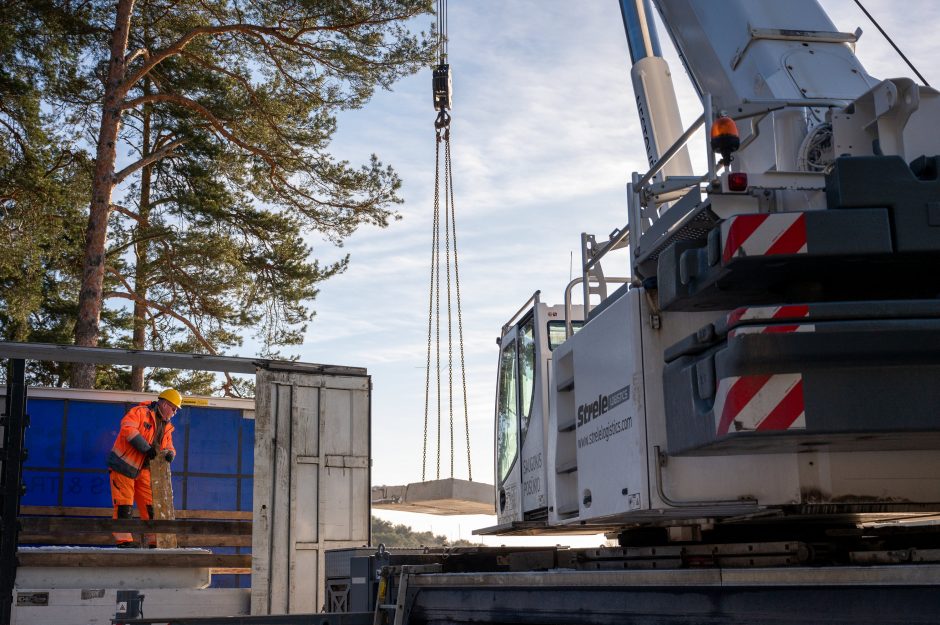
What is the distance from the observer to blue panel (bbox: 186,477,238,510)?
42.8ft

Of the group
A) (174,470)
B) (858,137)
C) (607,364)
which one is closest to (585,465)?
(607,364)

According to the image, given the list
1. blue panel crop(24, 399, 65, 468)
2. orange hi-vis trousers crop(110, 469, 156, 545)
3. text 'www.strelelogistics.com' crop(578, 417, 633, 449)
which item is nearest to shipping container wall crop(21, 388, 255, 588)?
blue panel crop(24, 399, 65, 468)

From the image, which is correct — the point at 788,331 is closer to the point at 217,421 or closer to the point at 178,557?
the point at 178,557

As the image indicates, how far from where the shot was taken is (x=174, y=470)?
42.5 ft

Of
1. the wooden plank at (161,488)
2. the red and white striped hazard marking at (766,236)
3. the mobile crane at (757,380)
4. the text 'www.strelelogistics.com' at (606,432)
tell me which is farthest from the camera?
the wooden plank at (161,488)

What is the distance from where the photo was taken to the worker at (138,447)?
1188cm

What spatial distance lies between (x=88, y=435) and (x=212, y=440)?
1.43 meters

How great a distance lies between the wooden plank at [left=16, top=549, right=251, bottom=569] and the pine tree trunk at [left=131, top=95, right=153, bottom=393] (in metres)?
12.0

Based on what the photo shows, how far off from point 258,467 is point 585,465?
5.00 m

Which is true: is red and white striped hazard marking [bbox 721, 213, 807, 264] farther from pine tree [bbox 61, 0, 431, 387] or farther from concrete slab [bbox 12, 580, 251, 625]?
pine tree [bbox 61, 0, 431, 387]

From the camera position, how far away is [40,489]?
12.6 metres

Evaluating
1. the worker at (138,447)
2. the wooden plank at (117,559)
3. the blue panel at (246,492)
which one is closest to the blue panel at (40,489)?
the worker at (138,447)

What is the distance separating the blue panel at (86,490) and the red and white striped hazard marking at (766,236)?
34.4 feet

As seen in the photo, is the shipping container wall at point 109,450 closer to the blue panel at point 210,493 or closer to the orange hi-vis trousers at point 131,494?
the blue panel at point 210,493
